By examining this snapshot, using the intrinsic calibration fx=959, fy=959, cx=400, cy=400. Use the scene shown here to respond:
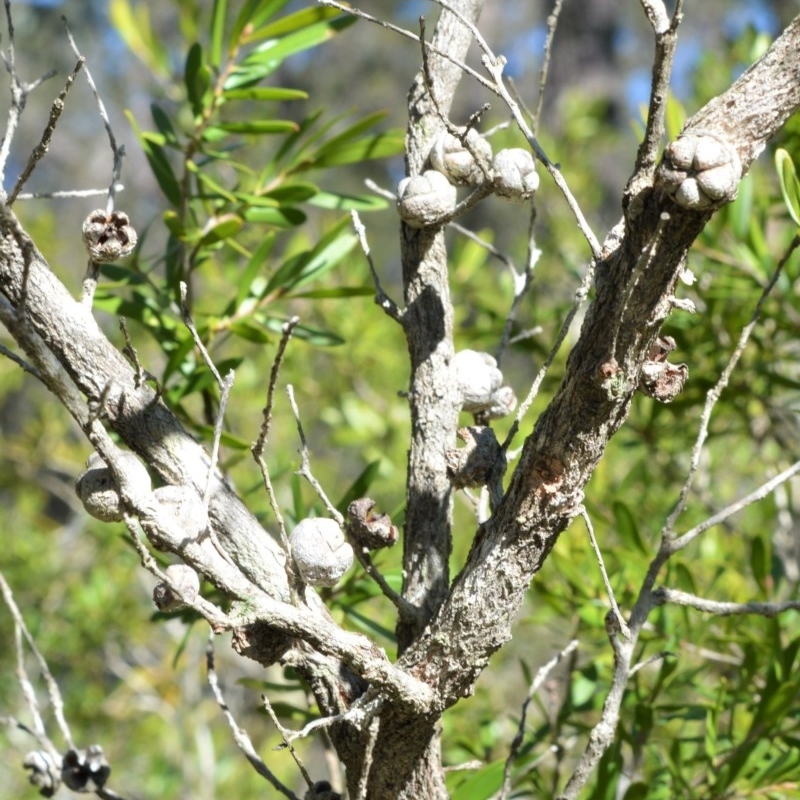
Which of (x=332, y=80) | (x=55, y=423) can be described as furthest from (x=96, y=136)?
(x=55, y=423)

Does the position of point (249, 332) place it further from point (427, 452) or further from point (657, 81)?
point (657, 81)

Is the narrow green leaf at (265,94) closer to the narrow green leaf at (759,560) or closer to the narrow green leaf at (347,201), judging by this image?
the narrow green leaf at (347,201)

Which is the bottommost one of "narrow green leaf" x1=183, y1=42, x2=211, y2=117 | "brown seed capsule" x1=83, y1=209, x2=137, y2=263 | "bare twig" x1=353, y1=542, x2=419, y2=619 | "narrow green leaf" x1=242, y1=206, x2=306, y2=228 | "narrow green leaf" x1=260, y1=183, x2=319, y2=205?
"bare twig" x1=353, y1=542, x2=419, y2=619

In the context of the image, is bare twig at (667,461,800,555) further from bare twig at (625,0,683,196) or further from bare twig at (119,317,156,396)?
bare twig at (119,317,156,396)

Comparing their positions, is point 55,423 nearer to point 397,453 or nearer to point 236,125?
point 397,453

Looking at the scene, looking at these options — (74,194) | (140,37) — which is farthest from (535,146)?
(140,37)

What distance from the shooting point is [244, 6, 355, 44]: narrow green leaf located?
93 centimetres

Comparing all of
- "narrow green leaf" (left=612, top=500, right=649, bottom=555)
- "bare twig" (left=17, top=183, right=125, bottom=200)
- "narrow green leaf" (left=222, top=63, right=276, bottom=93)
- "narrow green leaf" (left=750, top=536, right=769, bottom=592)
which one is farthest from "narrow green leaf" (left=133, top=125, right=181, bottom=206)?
"narrow green leaf" (left=750, top=536, right=769, bottom=592)

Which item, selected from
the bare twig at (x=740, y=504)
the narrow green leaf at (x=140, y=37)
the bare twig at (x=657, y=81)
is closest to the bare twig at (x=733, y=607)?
the bare twig at (x=740, y=504)

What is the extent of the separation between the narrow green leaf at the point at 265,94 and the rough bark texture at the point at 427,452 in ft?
0.66

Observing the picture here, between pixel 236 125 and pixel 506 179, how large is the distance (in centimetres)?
41

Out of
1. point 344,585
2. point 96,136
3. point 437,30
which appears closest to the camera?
point 437,30

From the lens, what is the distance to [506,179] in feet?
1.97

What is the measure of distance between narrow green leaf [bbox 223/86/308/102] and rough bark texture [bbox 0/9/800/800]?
200 mm
